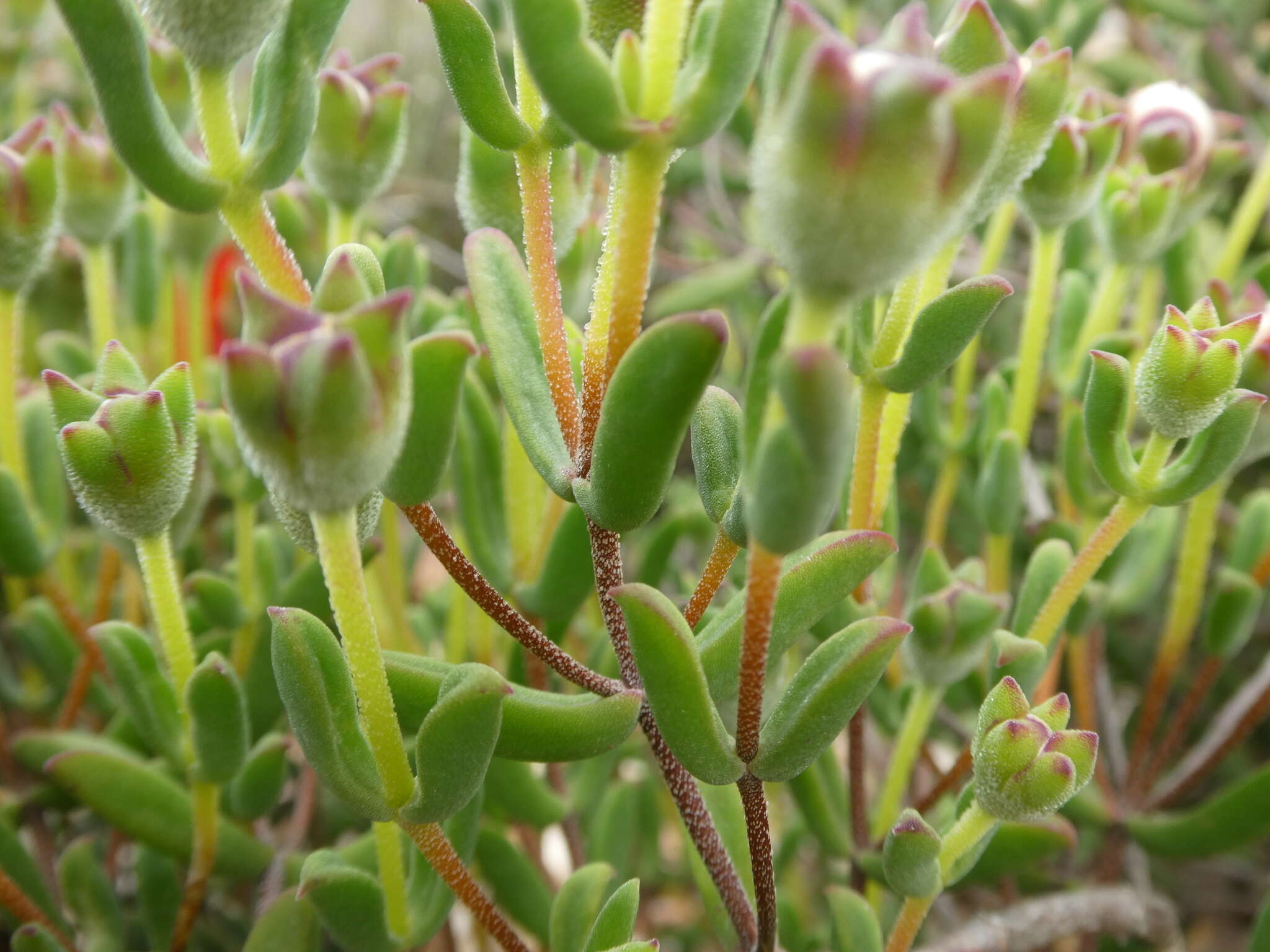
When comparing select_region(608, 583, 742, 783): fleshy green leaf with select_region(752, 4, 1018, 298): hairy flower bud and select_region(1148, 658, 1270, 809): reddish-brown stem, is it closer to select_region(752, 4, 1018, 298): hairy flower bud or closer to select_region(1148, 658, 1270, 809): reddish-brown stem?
select_region(752, 4, 1018, 298): hairy flower bud

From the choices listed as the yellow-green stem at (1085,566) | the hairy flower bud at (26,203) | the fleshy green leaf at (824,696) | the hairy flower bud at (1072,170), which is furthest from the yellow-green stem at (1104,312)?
the hairy flower bud at (26,203)

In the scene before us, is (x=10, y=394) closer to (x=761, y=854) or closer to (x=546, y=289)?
(x=546, y=289)

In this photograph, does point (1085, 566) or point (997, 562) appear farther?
point (997, 562)

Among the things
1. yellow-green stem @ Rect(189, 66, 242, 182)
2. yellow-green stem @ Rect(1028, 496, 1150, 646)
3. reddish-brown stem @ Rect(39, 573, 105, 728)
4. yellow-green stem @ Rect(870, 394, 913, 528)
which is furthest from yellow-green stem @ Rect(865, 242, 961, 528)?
reddish-brown stem @ Rect(39, 573, 105, 728)

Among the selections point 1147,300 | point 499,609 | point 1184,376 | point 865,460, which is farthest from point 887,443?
point 1147,300

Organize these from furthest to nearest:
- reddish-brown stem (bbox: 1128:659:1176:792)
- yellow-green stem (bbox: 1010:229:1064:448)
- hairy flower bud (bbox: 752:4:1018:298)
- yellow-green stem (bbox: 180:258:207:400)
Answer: yellow-green stem (bbox: 180:258:207:400) → reddish-brown stem (bbox: 1128:659:1176:792) → yellow-green stem (bbox: 1010:229:1064:448) → hairy flower bud (bbox: 752:4:1018:298)

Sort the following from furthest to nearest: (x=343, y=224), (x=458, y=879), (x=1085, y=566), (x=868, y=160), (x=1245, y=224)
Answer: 1. (x=1245, y=224)
2. (x=343, y=224)
3. (x=1085, y=566)
4. (x=458, y=879)
5. (x=868, y=160)

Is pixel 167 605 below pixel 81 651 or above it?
above
